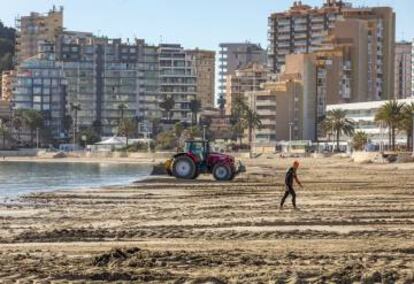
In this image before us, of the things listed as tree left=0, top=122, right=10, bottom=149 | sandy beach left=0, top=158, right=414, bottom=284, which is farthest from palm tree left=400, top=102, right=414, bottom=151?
tree left=0, top=122, right=10, bottom=149

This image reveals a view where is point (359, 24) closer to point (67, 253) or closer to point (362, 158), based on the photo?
point (362, 158)

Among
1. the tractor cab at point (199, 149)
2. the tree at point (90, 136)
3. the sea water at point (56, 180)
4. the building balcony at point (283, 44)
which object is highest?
the building balcony at point (283, 44)

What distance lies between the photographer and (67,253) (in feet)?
42.4

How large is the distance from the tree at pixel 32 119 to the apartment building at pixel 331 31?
2172 inches

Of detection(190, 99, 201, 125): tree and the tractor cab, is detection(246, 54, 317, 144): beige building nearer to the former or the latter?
detection(190, 99, 201, 125): tree

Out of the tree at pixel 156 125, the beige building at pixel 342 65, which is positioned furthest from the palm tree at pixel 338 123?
the tree at pixel 156 125

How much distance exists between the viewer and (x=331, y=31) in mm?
164250

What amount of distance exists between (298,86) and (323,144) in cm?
2392

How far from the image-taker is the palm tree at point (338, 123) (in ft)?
412

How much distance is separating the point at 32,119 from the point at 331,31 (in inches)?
2342

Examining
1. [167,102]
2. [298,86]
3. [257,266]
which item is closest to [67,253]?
[257,266]

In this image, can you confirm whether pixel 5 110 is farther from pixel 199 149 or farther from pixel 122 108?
pixel 199 149

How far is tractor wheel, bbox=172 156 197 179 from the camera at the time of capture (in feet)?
125

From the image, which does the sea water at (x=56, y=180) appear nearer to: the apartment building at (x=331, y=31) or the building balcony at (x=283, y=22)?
→ the apartment building at (x=331, y=31)
